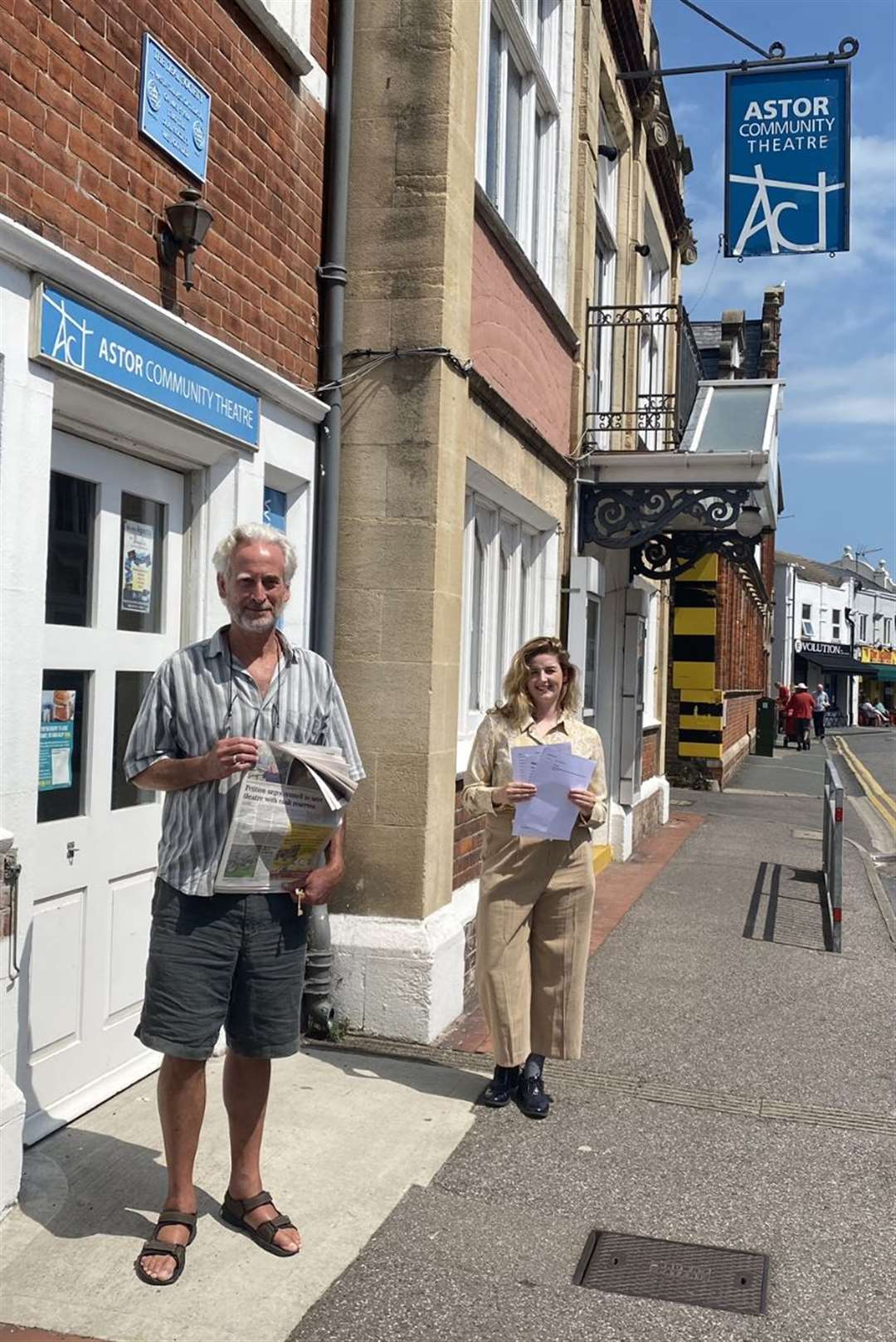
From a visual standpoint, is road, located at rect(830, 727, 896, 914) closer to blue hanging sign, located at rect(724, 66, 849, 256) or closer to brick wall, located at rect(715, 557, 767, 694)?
brick wall, located at rect(715, 557, 767, 694)

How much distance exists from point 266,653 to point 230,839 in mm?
525

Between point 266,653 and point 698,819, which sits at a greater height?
point 266,653

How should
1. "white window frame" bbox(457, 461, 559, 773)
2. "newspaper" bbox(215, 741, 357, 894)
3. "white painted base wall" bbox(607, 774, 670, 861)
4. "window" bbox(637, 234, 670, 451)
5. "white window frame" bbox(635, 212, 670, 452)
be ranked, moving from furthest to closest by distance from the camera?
1. "white window frame" bbox(635, 212, 670, 452)
2. "window" bbox(637, 234, 670, 451)
3. "white painted base wall" bbox(607, 774, 670, 861)
4. "white window frame" bbox(457, 461, 559, 773)
5. "newspaper" bbox(215, 741, 357, 894)

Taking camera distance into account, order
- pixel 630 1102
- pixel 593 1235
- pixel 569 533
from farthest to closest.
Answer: pixel 569 533 < pixel 630 1102 < pixel 593 1235

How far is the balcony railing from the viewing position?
9591 millimetres

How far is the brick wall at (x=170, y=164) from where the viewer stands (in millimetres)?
3646

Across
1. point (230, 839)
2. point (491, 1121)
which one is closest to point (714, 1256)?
point (491, 1121)

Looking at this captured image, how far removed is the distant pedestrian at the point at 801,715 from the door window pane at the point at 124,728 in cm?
2976

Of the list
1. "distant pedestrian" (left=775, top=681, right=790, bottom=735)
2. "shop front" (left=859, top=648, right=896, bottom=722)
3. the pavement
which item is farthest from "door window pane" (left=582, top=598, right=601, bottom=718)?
"shop front" (left=859, top=648, right=896, bottom=722)

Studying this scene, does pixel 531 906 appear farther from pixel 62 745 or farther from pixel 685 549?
pixel 685 549

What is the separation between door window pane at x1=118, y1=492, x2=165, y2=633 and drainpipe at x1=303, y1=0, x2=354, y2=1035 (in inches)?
36.8

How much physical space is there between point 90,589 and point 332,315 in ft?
6.37

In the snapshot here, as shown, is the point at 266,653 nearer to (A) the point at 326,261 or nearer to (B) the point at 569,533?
(A) the point at 326,261

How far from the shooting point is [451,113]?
5746 millimetres
